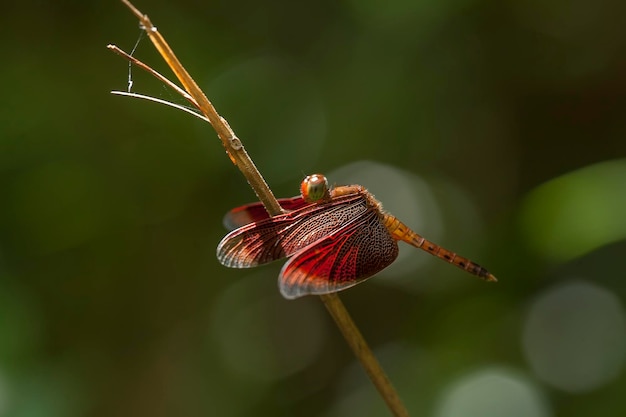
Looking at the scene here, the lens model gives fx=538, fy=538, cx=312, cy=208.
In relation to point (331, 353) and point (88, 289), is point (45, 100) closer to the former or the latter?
point (88, 289)

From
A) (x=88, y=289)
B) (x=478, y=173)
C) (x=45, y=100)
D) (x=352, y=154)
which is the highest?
(x=45, y=100)

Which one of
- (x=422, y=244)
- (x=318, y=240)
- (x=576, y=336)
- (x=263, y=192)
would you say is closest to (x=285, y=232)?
(x=318, y=240)

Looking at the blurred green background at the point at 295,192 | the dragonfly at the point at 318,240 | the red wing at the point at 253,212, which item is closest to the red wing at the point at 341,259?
the dragonfly at the point at 318,240

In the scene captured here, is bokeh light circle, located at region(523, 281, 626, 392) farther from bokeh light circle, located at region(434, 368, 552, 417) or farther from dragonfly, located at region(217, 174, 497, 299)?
dragonfly, located at region(217, 174, 497, 299)

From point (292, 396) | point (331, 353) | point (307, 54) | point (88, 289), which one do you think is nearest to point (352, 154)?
point (307, 54)

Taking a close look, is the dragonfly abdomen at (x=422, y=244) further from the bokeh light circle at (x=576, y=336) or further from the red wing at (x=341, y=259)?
the bokeh light circle at (x=576, y=336)

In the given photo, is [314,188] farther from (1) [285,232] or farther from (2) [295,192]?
(2) [295,192]
